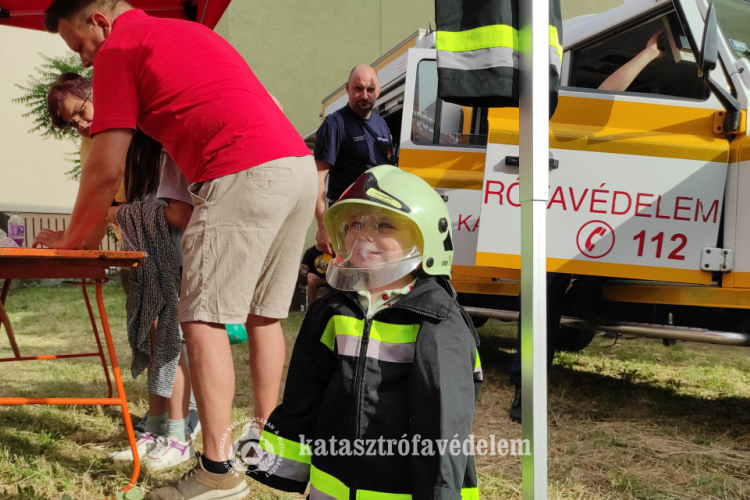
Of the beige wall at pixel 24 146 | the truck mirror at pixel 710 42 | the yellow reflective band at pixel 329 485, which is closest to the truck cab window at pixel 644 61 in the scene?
the truck mirror at pixel 710 42

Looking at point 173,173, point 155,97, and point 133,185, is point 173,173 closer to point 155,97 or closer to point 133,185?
point 133,185

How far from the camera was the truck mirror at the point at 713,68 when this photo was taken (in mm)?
2299

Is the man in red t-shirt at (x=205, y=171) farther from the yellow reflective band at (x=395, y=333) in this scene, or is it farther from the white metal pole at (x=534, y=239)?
the white metal pole at (x=534, y=239)

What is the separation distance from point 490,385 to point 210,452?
242 centimetres

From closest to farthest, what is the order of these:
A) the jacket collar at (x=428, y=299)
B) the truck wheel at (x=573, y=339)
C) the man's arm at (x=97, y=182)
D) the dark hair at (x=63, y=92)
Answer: the jacket collar at (x=428, y=299)
the man's arm at (x=97, y=182)
the dark hair at (x=63, y=92)
the truck wheel at (x=573, y=339)

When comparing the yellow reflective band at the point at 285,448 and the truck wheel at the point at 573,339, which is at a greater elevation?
the yellow reflective band at the point at 285,448

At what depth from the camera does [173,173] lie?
2.20 m

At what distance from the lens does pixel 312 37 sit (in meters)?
11.8

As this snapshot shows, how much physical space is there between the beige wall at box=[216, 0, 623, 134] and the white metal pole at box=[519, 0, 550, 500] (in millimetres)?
10290

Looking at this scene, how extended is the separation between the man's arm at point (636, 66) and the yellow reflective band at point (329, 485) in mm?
2476

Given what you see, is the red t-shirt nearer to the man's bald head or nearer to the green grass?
the green grass

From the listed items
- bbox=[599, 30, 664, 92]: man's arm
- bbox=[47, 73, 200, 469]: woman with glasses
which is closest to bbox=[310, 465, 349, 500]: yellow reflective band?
bbox=[47, 73, 200, 469]: woman with glasses

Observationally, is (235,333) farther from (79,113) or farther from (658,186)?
(658,186)

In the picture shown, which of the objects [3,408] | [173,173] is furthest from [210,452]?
[3,408]
